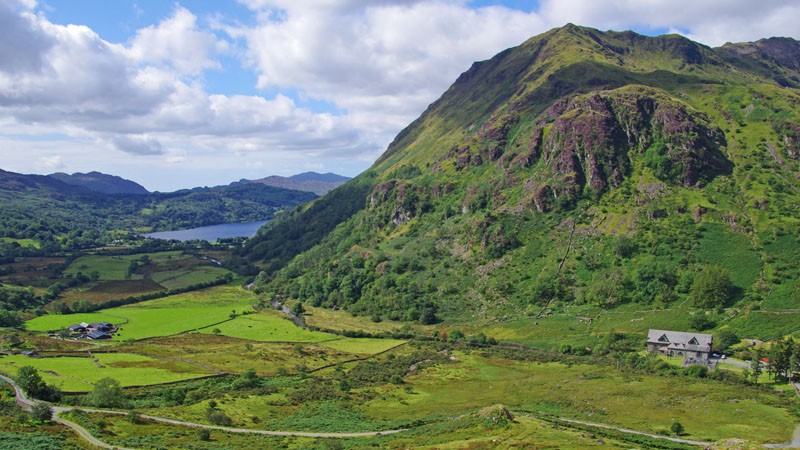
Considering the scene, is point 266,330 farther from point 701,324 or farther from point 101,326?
point 701,324

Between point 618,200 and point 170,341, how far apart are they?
14917cm

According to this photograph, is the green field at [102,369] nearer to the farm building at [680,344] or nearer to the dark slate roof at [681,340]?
the farm building at [680,344]

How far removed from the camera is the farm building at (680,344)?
121 m

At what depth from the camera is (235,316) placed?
188750 millimetres

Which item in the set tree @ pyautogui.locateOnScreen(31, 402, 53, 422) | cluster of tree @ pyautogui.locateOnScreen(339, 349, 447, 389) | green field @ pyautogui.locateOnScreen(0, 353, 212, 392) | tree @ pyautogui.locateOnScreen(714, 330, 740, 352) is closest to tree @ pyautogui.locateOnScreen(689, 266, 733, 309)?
tree @ pyautogui.locateOnScreen(714, 330, 740, 352)

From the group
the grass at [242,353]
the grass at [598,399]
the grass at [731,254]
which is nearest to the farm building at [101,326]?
the grass at [242,353]

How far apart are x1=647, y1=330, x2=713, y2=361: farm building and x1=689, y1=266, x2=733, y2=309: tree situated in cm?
1761

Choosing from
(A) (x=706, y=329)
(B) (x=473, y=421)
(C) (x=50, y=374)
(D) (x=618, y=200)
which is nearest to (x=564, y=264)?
(D) (x=618, y=200)

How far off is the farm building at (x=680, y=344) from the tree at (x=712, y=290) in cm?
1761

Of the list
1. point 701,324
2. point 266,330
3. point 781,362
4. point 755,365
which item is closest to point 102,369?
point 266,330

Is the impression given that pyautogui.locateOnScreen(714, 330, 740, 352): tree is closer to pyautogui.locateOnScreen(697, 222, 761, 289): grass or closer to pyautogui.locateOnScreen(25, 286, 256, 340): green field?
pyautogui.locateOnScreen(697, 222, 761, 289): grass

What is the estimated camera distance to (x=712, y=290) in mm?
139125

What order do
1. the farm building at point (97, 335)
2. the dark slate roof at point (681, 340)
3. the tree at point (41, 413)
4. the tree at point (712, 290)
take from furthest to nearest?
the farm building at point (97, 335)
the tree at point (712, 290)
the dark slate roof at point (681, 340)
the tree at point (41, 413)

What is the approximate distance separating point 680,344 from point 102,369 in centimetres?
12558
